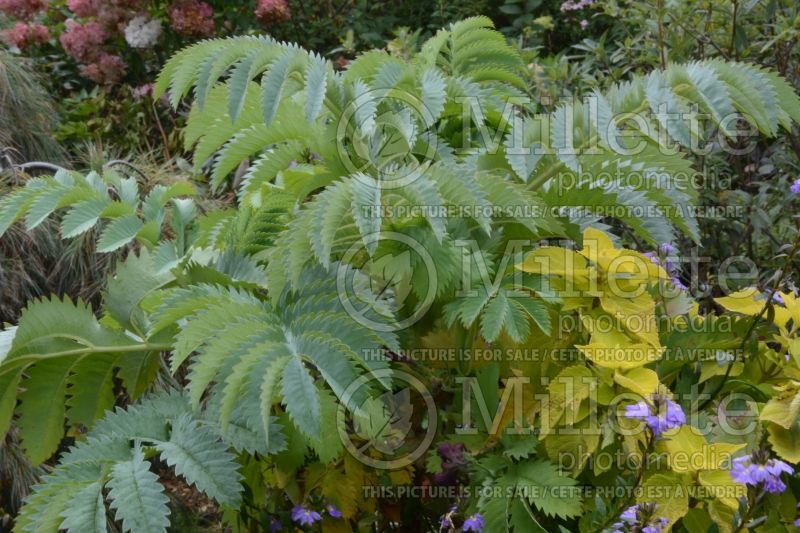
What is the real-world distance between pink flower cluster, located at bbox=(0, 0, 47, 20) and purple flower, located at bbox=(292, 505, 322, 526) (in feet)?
10.4

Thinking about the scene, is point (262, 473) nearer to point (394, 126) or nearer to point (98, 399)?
point (98, 399)

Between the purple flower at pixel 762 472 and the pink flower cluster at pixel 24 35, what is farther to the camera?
the pink flower cluster at pixel 24 35

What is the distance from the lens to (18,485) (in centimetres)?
184

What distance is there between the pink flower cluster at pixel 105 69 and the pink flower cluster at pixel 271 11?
23.7 inches

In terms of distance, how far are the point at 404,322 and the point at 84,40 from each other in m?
3.03

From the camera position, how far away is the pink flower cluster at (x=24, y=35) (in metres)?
3.73

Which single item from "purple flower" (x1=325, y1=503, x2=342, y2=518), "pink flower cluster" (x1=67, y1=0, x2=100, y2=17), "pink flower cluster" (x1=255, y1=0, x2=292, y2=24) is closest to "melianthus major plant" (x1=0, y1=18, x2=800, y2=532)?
"purple flower" (x1=325, y1=503, x2=342, y2=518)

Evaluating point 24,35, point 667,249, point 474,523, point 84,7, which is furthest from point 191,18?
point 474,523

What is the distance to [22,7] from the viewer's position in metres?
3.74

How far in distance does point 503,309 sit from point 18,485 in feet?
4.05

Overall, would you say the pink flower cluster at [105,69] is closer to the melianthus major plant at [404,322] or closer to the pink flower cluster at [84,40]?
the pink flower cluster at [84,40]

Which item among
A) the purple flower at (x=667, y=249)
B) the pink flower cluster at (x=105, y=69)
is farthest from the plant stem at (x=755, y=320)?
the pink flower cluster at (x=105, y=69)

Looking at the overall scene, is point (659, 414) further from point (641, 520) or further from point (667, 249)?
point (667, 249)

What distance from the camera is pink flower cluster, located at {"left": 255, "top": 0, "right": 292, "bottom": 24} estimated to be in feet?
12.3
